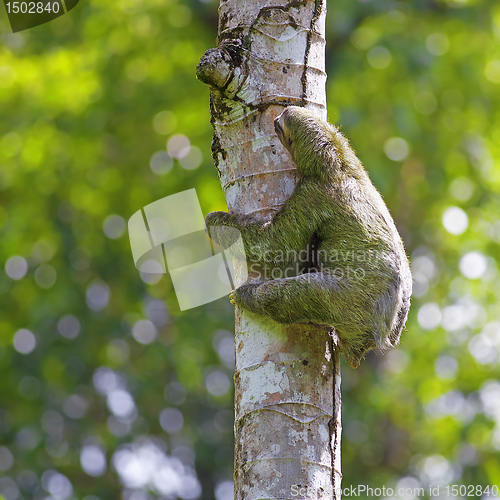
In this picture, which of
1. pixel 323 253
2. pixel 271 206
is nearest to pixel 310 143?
pixel 271 206

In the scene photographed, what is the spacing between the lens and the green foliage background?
10.4 metres

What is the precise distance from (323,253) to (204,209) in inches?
265

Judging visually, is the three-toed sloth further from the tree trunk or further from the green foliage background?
the green foliage background

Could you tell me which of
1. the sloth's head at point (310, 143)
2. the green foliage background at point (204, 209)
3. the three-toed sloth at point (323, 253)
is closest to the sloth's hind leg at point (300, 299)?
the three-toed sloth at point (323, 253)

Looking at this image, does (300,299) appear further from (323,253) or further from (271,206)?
(271,206)

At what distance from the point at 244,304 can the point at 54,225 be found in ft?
28.1

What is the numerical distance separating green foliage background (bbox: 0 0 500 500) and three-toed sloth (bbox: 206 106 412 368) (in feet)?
19.9

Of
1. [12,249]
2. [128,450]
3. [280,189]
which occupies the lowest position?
[128,450]

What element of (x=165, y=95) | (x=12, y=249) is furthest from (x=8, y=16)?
(x=12, y=249)

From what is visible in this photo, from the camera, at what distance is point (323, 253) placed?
3.41 meters

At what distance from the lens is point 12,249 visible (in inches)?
446

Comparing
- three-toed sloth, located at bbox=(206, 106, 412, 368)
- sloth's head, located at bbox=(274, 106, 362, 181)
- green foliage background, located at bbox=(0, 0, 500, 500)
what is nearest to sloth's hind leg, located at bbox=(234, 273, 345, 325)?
three-toed sloth, located at bbox=(206, 106, 412, 368)

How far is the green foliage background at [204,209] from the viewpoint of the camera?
10.4 metres

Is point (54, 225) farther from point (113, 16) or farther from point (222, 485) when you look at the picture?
point (222, 485)
